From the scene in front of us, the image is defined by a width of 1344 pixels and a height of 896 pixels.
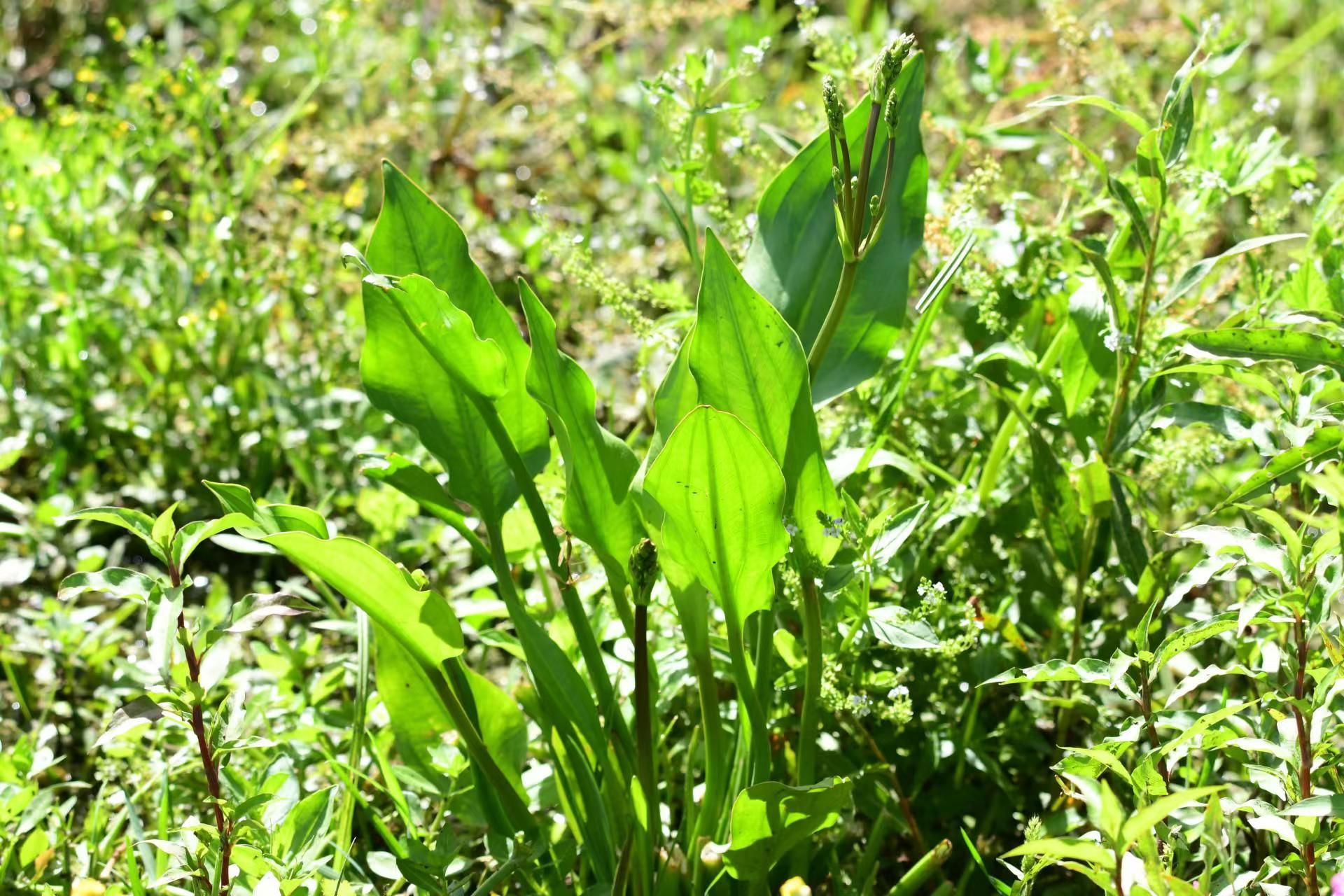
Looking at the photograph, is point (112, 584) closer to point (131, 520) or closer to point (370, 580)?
point (131, 520)

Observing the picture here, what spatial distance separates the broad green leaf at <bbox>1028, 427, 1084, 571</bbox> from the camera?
1.55 metres

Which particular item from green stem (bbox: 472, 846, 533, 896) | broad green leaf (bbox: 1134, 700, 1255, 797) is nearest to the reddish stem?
green stem (bbox: 472, 846, 533, 896)

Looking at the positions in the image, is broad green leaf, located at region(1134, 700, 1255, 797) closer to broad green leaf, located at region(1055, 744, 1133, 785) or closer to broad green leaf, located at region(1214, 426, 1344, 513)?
broad green leaf, located at region(1055, 744, 1133, 785)

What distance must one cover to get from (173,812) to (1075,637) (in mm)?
1180

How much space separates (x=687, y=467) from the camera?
1120mm

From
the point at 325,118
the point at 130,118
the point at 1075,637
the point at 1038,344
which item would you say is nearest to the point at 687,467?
the point at 1075,637

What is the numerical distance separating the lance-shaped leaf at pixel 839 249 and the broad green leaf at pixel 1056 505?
Result: 0.29 metres

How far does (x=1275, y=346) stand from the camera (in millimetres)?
1350

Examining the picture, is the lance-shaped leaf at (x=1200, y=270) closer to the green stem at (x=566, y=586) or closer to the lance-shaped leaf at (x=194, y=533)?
the green stem at (x=566, y=586)

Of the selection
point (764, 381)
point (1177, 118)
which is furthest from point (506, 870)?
point (1177, 118)

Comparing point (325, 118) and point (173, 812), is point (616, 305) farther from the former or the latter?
point (325, 118)

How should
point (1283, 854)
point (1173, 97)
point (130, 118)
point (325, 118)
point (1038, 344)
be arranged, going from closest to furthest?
1. point (1173, 97)
2. point (1283, 854)
3. point (1038, 344)
4. point (130, 118)
5. point (325, 118)

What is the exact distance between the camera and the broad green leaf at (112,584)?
1209mm

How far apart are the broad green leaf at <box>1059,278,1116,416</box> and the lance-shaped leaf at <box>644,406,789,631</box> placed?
540 millimetres
